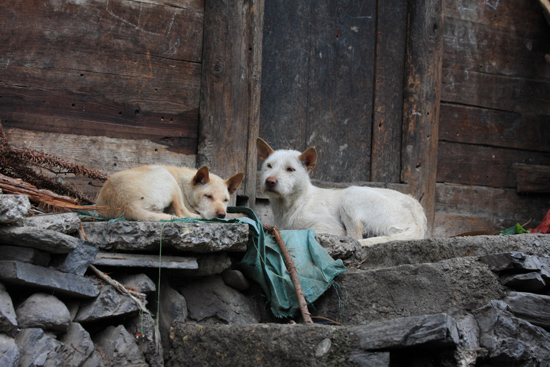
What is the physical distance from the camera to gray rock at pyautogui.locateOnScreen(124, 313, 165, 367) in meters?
3.39

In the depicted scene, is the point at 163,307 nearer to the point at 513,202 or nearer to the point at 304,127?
the point at 304,127

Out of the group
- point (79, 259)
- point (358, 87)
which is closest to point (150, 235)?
point (79, 259)

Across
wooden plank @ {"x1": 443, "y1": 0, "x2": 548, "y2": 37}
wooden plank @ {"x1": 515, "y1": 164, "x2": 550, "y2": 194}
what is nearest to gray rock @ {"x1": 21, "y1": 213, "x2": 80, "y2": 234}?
wooden plank @ {"x1": 443, "y1": 0, "x2": 548, "y2": 37}

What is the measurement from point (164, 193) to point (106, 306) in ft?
4.43

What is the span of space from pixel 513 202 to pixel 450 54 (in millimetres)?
1956

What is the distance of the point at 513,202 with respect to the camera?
7.36m

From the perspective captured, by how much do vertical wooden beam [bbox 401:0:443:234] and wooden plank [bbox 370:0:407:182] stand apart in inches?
3.5

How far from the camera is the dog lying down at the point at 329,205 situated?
5461 mm

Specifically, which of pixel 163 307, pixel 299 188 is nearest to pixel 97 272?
pixel 163 307

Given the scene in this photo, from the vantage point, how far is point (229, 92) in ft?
19.5

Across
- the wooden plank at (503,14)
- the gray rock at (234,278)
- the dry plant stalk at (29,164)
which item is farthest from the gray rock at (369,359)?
A: the wooden plank at (503,14)

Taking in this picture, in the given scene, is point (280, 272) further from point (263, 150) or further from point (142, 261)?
point (263, 150)

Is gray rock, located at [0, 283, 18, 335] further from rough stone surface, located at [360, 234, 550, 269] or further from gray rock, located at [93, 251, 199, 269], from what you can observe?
rough stone surface, located at [360, 234, 550, 269]

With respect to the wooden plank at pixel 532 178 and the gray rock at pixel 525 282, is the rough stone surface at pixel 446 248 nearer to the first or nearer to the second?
the gray rock at pixel 525 282
